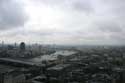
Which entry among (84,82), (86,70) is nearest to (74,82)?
(84,82)

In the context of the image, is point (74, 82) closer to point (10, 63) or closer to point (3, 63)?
point (10, 63)

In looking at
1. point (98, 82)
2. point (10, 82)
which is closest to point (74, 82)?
point (98, 82)

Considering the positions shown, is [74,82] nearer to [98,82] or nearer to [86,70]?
[98,82]

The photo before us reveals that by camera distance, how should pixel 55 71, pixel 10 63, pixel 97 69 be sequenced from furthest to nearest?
1. pixel 10 63
2. pixel 97 69
3. pixel 55 71

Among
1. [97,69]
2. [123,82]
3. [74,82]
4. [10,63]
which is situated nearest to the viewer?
[123,82]

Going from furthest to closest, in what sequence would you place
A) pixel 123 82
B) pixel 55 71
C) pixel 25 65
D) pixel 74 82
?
pixel 25 65, pixel 55 71, pixel 74 82, pixel 123 82

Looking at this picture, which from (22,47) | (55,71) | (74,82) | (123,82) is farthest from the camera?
(22,47)

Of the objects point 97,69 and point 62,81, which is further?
point 97,69

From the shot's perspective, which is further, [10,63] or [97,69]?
[10,63]
